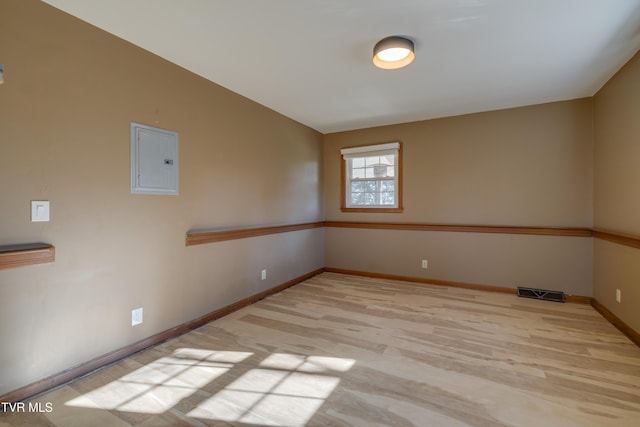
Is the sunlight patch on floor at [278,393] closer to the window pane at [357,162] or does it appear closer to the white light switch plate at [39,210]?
the white light switch plate at [39,210]

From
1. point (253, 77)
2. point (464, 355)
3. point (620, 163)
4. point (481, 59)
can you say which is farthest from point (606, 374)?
point (253, 77)

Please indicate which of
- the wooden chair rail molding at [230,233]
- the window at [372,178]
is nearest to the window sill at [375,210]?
the window at [372,178]

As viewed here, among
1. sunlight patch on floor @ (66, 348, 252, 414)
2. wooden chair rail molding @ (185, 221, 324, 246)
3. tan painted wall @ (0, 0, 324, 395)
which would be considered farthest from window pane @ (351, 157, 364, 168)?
sunlight patch on floor @ (66, 348, 252, 414)

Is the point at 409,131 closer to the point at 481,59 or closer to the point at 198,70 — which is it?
the point at 481,59

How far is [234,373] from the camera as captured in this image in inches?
77.6

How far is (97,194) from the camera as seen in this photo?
6.57 feet

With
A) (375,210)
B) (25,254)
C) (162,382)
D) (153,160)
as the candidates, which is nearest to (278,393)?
(162,382)

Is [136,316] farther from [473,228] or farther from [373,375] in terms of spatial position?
[473,228]

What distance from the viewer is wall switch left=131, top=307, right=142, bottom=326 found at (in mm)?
2228

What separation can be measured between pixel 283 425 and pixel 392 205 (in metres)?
3.47

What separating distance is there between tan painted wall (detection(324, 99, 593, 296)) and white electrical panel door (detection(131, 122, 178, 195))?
2.95m

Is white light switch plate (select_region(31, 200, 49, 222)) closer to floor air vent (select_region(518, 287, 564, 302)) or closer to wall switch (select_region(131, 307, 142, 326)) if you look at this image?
wall switch (select_region(131, 307, 142, 326))

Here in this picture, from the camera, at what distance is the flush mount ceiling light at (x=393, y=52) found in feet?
6.95

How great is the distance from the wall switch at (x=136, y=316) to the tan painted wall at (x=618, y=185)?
4.03 m
